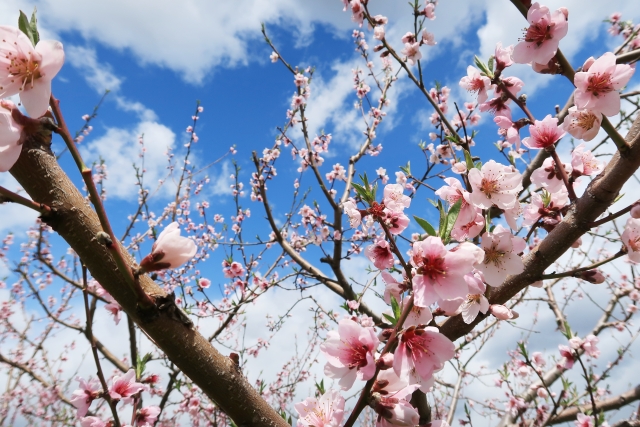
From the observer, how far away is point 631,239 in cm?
139

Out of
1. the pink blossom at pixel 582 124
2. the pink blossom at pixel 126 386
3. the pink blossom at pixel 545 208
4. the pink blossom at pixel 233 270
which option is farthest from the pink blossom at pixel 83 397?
the pink blossom at pixel 233 270

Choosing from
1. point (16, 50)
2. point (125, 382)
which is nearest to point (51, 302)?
point (125, 382)

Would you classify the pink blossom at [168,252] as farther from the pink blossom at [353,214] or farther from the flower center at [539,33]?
the flower center at [539,33]

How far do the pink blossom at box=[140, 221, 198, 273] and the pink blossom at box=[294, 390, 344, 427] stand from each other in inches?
25.2

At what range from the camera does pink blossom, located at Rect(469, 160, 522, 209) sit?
50.3 inches

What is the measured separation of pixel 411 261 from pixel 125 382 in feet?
4.98

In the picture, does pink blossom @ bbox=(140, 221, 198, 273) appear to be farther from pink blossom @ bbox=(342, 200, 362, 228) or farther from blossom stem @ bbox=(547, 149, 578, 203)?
blossom stem @ bbox=(547, 149, 578, 203)

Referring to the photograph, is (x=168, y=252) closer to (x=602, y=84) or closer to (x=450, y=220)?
(x=450, y=220)

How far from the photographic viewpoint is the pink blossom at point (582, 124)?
1476 mm

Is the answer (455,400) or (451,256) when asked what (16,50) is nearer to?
(451,256)

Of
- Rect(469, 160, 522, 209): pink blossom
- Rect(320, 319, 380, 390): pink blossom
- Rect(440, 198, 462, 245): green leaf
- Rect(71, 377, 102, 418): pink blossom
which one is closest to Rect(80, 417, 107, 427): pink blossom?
Rect(71, 377, 102, 418): pink blossom

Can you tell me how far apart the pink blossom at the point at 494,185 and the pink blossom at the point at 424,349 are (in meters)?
0.50

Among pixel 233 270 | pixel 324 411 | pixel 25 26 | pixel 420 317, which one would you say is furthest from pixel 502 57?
pixel 233 270

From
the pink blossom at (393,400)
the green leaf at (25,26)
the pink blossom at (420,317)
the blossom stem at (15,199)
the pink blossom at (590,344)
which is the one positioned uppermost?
the green leaf at (25,26)
